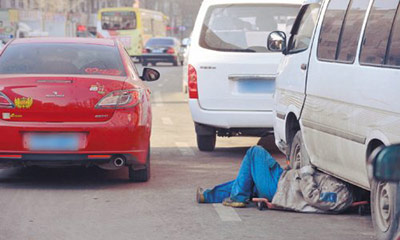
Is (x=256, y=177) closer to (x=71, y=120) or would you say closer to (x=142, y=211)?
(x=142, y=211)

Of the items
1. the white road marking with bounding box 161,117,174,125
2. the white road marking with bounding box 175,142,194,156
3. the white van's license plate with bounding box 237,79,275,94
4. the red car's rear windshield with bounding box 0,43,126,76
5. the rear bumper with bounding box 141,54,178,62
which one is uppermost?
the red car's rear windshield with bounding box 0,43,126,76

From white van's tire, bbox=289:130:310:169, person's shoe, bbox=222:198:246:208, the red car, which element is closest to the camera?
person's shoe, bbox=222:198:246:208

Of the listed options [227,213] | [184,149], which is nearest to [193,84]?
[184,149]

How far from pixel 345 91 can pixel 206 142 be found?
5365 millimetres

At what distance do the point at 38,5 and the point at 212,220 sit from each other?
86.6 meters

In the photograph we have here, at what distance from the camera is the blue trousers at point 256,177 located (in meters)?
7.01

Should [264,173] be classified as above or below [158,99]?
above

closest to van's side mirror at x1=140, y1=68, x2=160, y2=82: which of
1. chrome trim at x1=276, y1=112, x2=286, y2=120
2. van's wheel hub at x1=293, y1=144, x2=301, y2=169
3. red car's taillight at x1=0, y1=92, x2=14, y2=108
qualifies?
chrome trim at x1=276, y1=112, x2=286, y2=120

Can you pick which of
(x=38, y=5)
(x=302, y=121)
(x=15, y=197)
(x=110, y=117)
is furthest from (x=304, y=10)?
(x=38, y=5)

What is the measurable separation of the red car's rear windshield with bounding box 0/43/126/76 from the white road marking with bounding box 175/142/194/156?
2630mm

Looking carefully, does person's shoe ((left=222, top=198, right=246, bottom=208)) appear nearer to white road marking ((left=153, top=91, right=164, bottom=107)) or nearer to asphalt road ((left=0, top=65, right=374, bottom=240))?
asphalt road ((left=0, top=65, right=374, bottom=240))

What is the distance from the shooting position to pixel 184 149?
11906 millimetres

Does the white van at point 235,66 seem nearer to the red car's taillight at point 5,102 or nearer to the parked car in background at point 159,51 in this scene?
the red car's taillight at point 5,102

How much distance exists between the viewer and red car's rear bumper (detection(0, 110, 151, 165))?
7.92m
